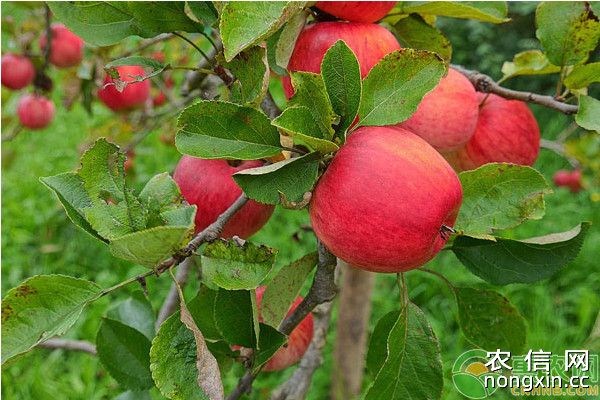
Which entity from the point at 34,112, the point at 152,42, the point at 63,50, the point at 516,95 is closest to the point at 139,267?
the point at 34,112

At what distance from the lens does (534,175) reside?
0.61 metres

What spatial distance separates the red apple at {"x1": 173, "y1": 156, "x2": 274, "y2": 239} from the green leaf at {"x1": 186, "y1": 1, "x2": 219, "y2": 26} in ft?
0.43

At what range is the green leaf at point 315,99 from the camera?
0.54 metres

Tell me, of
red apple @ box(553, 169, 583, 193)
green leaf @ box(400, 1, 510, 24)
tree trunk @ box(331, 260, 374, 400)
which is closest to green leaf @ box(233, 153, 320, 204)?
green leaf @ box(400, 1, 510, 24)

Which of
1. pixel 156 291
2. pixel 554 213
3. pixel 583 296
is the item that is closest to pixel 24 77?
pixel 156 291

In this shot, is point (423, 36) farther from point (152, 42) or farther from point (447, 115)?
point (152, 42)

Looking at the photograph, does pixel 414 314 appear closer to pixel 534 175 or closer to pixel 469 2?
pixel 534 175

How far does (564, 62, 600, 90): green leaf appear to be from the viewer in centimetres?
68

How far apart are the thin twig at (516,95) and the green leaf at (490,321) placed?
0.20 m

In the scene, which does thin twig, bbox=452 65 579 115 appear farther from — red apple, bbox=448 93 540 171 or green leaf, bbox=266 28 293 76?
green leaf, bbox=266 28 293 76

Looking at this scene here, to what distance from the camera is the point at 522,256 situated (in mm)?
694

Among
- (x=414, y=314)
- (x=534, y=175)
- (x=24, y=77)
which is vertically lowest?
(x=24, y=77)

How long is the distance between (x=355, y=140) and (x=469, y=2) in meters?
0.27

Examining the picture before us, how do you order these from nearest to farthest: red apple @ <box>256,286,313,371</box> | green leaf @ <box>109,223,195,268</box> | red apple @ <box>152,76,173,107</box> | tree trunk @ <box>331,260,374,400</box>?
green leaf @ <box>109,223,195,268</box>, red apple @ <box>256,286,313,371</box>, tree trunk @ <box>331,260,374,400</box>, red apple @ <box>152,76,173,107</box>
